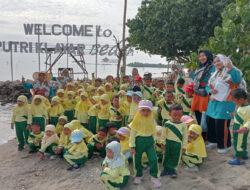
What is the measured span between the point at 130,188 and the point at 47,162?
240cm

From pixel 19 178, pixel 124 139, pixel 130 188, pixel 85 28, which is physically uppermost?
pixel 85 28

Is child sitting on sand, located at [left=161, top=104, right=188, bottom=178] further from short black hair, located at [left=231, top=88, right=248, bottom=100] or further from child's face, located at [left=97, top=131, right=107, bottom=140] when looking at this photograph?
child's face, located at [left=97, top=131, right=107, bottom=140]

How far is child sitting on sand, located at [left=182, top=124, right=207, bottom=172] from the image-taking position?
13.4 feet

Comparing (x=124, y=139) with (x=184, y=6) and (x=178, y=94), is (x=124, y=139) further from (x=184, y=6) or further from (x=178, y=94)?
(x=184, y=6)

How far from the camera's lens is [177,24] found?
1134 centimetres

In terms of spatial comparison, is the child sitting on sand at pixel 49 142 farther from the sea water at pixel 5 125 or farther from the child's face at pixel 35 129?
the sea water at pixel 5 125

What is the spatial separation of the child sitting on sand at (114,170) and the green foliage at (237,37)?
170 inches

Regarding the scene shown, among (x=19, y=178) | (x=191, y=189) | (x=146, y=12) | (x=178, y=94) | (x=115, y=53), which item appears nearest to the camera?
(x=191, y=189)

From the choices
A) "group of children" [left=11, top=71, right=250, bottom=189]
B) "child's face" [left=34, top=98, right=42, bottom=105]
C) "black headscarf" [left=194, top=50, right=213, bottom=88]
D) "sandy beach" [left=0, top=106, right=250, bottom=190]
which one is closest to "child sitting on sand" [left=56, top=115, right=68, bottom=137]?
"group of children" [left=11, top=71, right=250, bottom=189]

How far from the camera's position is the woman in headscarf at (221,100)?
4195mm

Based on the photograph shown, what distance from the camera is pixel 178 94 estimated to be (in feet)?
18.5

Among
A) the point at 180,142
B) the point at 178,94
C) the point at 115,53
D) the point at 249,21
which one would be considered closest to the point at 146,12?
the point at 115,53

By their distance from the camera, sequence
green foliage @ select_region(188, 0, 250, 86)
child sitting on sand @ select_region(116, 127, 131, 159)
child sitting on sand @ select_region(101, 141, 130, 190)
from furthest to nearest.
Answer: green foliage @ select_region(188, 0, 250, 86)
child sitting on sand @ select_region(116, 127, 131, 159)
child sitting on sand @ select_region(101, 141, 130, 190)

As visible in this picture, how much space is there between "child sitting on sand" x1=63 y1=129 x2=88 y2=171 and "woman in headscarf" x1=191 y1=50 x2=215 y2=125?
257 centimetres
